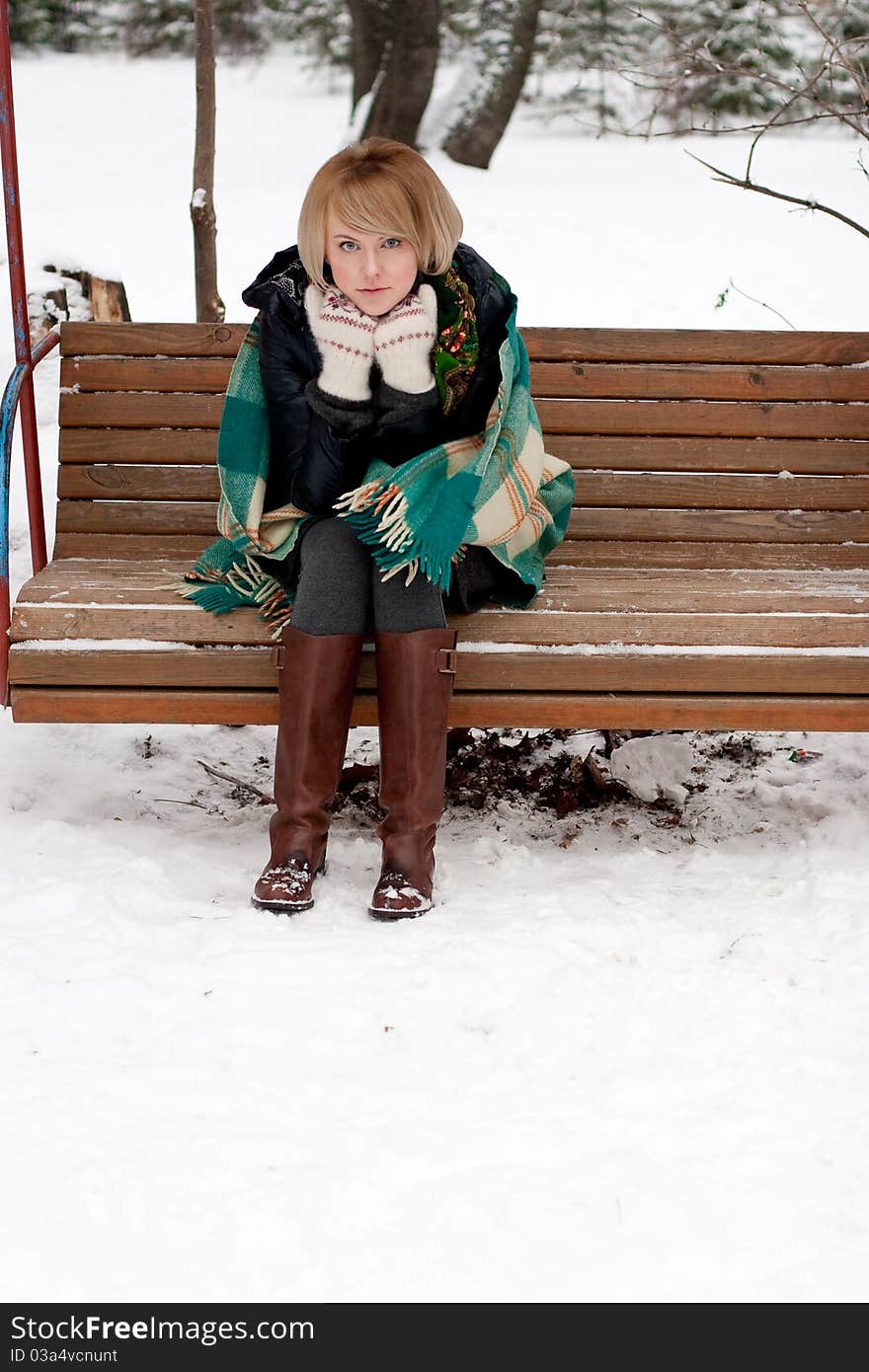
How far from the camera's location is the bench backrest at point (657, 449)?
11.4ft

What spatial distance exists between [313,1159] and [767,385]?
2350 millimetres

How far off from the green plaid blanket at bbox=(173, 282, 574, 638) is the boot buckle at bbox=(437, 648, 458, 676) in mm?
139

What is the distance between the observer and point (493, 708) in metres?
2.88

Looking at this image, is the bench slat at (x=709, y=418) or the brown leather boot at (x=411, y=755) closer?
the brown leather boot at (x=411, y=755)

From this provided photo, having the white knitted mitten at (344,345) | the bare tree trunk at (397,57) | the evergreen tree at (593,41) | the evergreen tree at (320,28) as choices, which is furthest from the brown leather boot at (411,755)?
the evergreen tree at (320,28)

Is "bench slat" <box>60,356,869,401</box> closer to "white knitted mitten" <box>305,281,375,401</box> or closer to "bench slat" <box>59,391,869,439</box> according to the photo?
"bench slat" <box>59,391,869,439</box>

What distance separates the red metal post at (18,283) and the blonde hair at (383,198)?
2.17 feet

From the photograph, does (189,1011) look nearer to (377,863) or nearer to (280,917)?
(280,917)

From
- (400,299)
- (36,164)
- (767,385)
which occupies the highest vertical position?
(400,299)

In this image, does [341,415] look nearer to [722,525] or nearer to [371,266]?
[371,266]

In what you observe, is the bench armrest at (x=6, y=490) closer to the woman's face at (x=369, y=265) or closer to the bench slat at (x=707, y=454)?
the woman's face at (x=369, y=265)

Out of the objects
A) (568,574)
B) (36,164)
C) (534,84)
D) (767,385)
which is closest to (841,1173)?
(568,574)

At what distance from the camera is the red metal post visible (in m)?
2.95

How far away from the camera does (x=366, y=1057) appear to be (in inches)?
88.3
